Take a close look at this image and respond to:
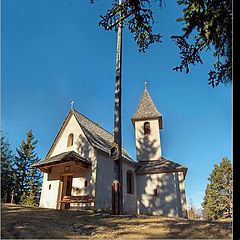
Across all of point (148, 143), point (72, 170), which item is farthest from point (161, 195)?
point (72, 170)

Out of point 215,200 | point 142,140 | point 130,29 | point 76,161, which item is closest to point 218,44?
point 130,29

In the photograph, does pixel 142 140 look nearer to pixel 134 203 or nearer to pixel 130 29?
pixel 134 203

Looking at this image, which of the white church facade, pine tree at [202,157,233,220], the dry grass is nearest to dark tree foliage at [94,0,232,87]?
the dry grass

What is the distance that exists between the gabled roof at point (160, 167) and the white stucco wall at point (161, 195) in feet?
1.07

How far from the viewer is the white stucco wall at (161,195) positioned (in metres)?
17.5

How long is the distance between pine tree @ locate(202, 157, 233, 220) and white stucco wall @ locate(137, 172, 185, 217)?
1371 cm

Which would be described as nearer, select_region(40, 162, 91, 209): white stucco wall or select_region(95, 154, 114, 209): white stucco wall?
select_region(95, 154, 114, 209): white stucco wall

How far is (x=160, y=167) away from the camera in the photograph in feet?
62.3

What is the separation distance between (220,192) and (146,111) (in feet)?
52.6

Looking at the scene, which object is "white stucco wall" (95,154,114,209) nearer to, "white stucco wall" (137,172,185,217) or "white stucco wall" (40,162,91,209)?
"white stucco wall" (40,162,91,209)

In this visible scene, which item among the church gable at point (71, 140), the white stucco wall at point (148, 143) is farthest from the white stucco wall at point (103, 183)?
the white stucco wall at point (148, 143)

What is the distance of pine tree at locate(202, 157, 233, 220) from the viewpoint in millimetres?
29281

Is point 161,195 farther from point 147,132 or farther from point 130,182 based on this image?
point 147,132

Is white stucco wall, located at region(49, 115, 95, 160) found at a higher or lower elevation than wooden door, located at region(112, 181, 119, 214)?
higher
